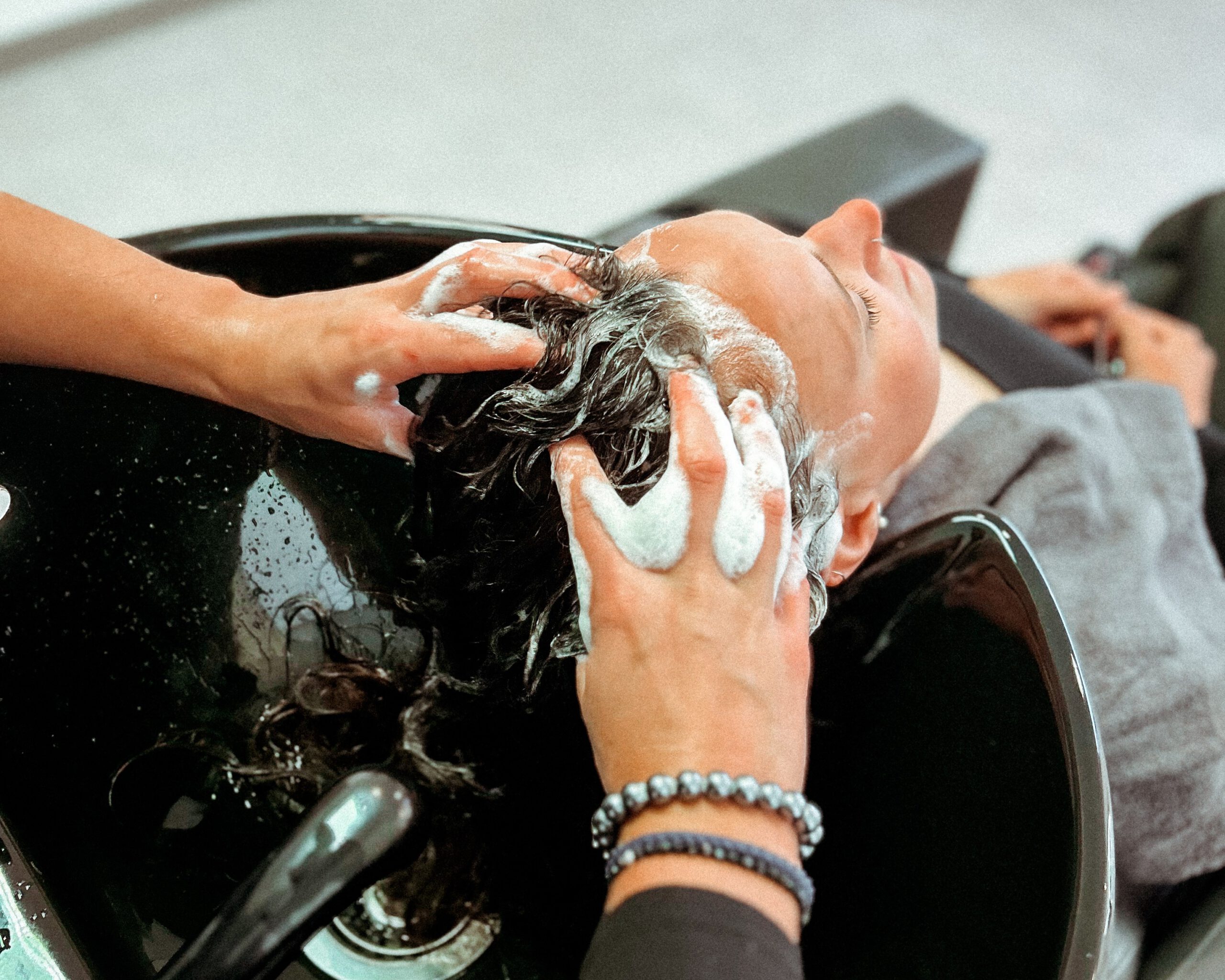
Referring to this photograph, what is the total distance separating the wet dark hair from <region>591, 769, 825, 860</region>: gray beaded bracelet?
12 cm

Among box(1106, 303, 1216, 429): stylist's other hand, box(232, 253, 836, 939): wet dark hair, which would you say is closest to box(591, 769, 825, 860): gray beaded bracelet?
box(232, 253, 836, 939): wet dark hair

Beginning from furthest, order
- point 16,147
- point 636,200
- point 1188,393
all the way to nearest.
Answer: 1. point 636,200
2. point 16,147
3. point 1188,393

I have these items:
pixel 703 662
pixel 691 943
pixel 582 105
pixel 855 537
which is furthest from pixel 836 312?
pixel 582 105

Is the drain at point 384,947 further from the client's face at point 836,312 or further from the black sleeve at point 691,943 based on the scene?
the client's face at point 836,312

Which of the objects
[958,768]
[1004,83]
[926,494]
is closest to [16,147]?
[926,494]

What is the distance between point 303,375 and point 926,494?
2.14 ft

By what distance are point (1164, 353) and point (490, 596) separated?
1136 millimetres

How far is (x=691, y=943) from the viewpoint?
0.46 meters

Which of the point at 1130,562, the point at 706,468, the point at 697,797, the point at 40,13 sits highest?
the point at 40,13

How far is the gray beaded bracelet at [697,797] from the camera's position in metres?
0.49

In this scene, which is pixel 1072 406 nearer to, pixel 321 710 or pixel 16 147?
pixel 321 710

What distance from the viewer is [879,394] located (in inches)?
27.2

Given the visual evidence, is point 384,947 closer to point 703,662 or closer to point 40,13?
point 703,662

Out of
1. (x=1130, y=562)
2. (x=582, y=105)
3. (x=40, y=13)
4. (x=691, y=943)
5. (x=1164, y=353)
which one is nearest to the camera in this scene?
(x=691, y=943)
